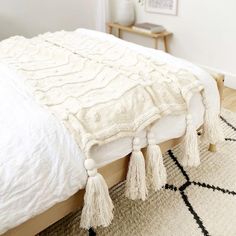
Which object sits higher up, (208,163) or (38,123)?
(38,123)

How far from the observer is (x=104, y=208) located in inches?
39.3

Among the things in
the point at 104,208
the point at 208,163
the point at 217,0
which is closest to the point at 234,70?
the point at 217,0

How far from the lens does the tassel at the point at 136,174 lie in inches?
44.0

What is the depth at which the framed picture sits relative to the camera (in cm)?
296

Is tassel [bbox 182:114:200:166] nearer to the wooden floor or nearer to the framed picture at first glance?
the wooden floor

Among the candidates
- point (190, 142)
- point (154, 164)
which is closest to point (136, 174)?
point (154, 164)

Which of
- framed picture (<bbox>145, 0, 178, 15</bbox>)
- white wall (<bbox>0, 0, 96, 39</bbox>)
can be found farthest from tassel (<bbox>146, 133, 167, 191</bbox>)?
white wall (<bbox>0, 0, 96, 39</bbox>)

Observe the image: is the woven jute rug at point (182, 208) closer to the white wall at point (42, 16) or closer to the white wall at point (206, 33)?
the white wall at point (206, 33)

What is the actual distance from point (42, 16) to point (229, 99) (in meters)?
A: 2.16

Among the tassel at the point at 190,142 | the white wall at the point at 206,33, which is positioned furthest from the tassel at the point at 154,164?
the white wall at the point at 206,33

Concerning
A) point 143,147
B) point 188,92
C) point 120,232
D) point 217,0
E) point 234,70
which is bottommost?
point 120,232

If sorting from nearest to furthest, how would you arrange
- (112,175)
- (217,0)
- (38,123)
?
(38,123)
(112,175)
(217,0)

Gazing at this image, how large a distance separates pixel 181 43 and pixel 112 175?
7.31ft

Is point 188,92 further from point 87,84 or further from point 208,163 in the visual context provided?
point 208,163
